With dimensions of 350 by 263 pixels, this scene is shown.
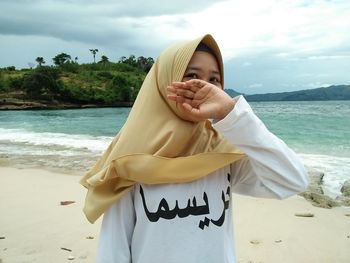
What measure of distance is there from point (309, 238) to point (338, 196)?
6.83 ft

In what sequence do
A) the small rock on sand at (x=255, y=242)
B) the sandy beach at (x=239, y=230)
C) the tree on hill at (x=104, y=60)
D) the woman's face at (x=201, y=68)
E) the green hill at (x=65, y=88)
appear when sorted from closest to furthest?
the woman's face at (x=201, y=68) < the sandy beach at (x=239, y=230) < the small rock on sand at (x=255, y=242) < the green hill at (x=65, y=88) < the tree on hill at (x=104, y=60)

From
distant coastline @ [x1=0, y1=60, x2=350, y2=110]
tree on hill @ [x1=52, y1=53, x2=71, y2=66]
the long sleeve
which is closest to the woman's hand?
the long sleeve

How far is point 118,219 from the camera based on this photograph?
1502 mm

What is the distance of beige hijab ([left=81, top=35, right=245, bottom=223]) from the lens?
1422 mm

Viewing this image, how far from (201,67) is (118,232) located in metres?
0.68

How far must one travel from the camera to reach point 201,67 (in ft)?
4.83

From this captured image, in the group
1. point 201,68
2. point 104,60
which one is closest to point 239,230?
point 201,68

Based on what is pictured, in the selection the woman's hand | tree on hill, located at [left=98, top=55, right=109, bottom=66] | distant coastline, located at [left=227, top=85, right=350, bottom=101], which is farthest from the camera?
distant coastline, located at [left=227, top=85, right=350, bottom=101]

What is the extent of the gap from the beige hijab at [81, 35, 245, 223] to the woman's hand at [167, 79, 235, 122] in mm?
102

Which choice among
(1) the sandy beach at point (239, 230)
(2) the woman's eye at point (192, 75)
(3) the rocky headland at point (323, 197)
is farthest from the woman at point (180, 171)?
(3) the rocky headland at point (323, 197)

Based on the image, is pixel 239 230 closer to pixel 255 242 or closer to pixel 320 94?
pixel 255 242

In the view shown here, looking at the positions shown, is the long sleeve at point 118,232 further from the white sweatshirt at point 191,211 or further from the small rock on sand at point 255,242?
the small rock on sand at point 255,242

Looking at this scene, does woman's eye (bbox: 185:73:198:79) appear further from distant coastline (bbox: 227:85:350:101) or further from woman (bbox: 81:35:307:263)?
distant coastline (bbox: 227:85:350:101)

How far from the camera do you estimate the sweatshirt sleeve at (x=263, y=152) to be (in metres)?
1.33
